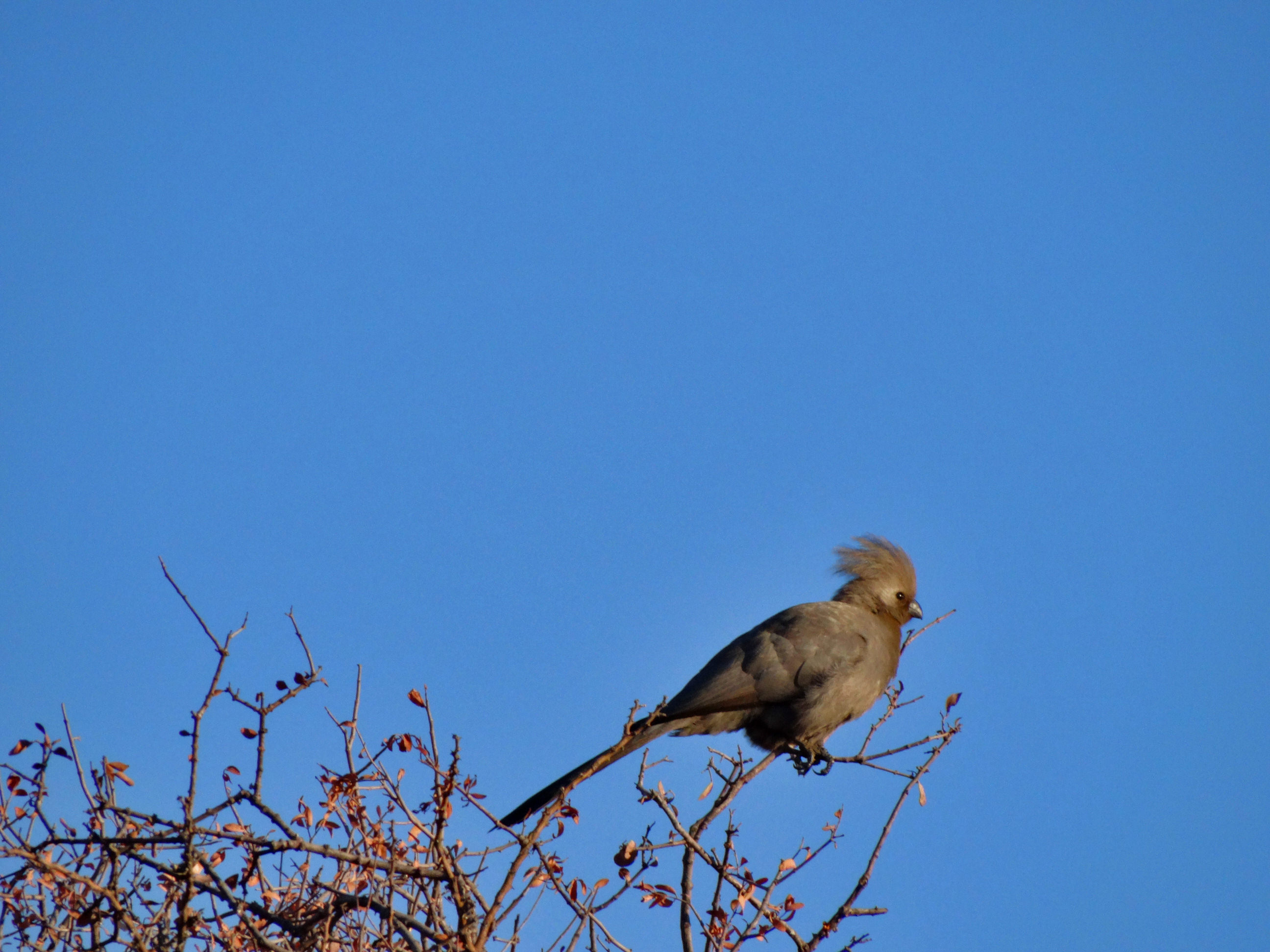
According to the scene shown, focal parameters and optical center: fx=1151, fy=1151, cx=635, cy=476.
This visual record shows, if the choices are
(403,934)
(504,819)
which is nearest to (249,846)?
(403,934)

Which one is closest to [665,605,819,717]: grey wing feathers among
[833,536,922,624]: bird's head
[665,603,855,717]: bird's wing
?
[665,603,855,717]: bird's wing

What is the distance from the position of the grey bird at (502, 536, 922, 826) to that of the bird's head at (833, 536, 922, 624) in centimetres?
51

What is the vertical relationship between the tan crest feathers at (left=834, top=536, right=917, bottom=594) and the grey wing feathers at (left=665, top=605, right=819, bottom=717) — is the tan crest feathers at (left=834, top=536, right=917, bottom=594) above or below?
above

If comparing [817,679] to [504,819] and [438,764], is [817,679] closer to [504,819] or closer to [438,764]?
[504,819]

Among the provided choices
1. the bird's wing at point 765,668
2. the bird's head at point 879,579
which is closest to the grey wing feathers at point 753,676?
the bird's wing at point 765,668

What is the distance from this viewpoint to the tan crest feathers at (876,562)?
8.33m

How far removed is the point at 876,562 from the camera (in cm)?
835

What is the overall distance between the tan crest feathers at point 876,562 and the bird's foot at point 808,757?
162 centimetres

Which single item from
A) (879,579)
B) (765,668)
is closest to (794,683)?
(765,668)

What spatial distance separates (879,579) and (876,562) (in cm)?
13

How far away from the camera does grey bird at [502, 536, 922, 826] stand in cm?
679

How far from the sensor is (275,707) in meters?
3.68

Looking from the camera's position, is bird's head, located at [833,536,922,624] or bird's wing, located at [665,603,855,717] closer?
bird's wing, located at [665,603,855,717]

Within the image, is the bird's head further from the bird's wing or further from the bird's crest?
the bird's wing
